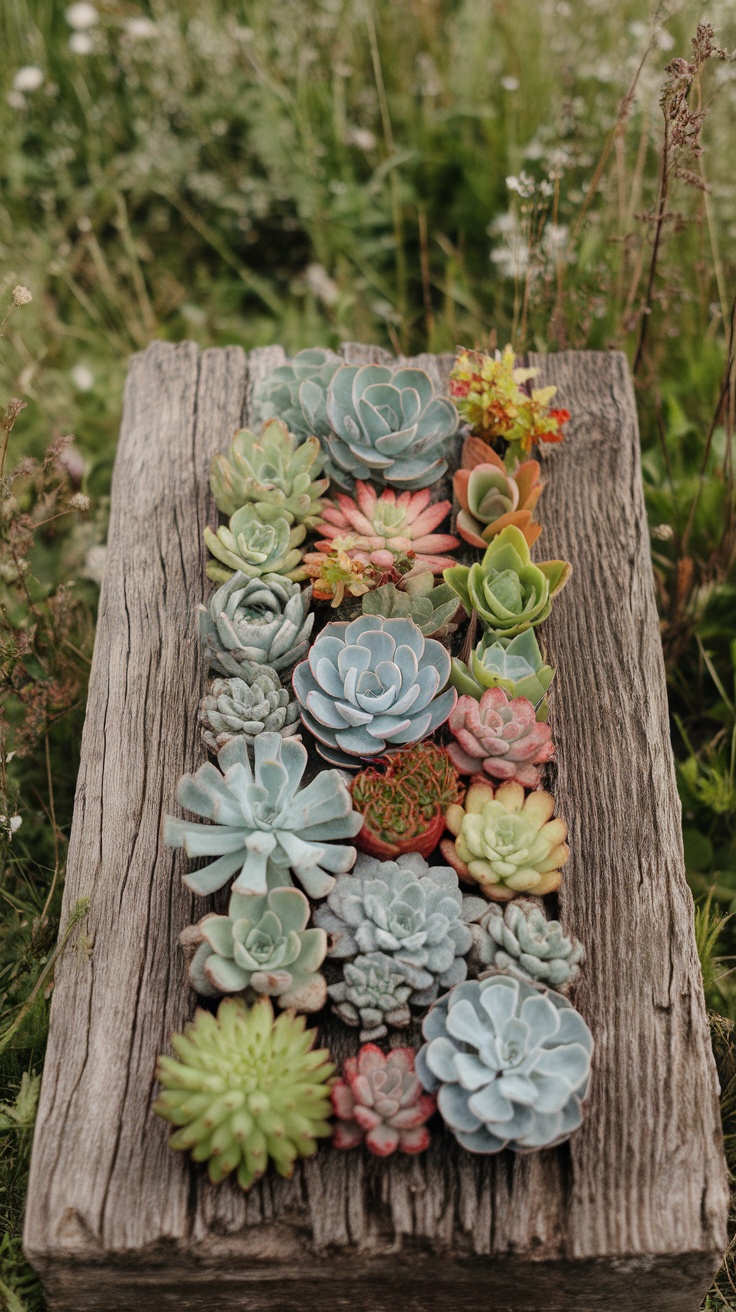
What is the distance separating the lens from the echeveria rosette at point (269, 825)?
2.03 meters

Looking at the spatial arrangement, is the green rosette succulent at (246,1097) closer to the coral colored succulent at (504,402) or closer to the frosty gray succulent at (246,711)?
the frosty gray succulent at (246,711)

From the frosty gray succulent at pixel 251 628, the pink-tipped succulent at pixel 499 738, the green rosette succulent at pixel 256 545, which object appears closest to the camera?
the pink-tipped succulent at pixel 499 738

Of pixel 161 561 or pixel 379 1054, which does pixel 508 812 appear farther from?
pixel 161 561

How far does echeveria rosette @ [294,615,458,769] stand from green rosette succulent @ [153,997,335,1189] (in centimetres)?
60

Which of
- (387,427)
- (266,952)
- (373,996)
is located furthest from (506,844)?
(387,427)

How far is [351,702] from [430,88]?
306 centimetres

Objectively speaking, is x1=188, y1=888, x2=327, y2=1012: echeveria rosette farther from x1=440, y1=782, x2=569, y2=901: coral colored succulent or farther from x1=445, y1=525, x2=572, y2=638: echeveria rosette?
x1=445, y1=525, x2=572, y2=638: echeveria rosette

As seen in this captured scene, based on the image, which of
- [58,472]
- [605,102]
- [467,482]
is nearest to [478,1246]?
[467,482]

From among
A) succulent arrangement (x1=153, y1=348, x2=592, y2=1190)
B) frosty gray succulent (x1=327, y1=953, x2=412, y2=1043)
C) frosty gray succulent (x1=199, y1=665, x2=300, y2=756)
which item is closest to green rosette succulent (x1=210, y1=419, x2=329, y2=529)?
succulent arrangement (x1=153, y1=348, x2=592, y2=1190)

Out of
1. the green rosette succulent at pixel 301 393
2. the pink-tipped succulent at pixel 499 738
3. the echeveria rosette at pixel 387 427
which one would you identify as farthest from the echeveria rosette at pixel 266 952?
the green rosette succulent at pixel 301 393

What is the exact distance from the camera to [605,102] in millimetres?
4031

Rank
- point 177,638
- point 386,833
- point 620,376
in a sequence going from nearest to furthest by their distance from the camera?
point 386,833
point 177,638
point 620,376

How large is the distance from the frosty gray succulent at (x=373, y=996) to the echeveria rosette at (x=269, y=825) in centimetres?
18

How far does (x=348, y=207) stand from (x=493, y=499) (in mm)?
2068
